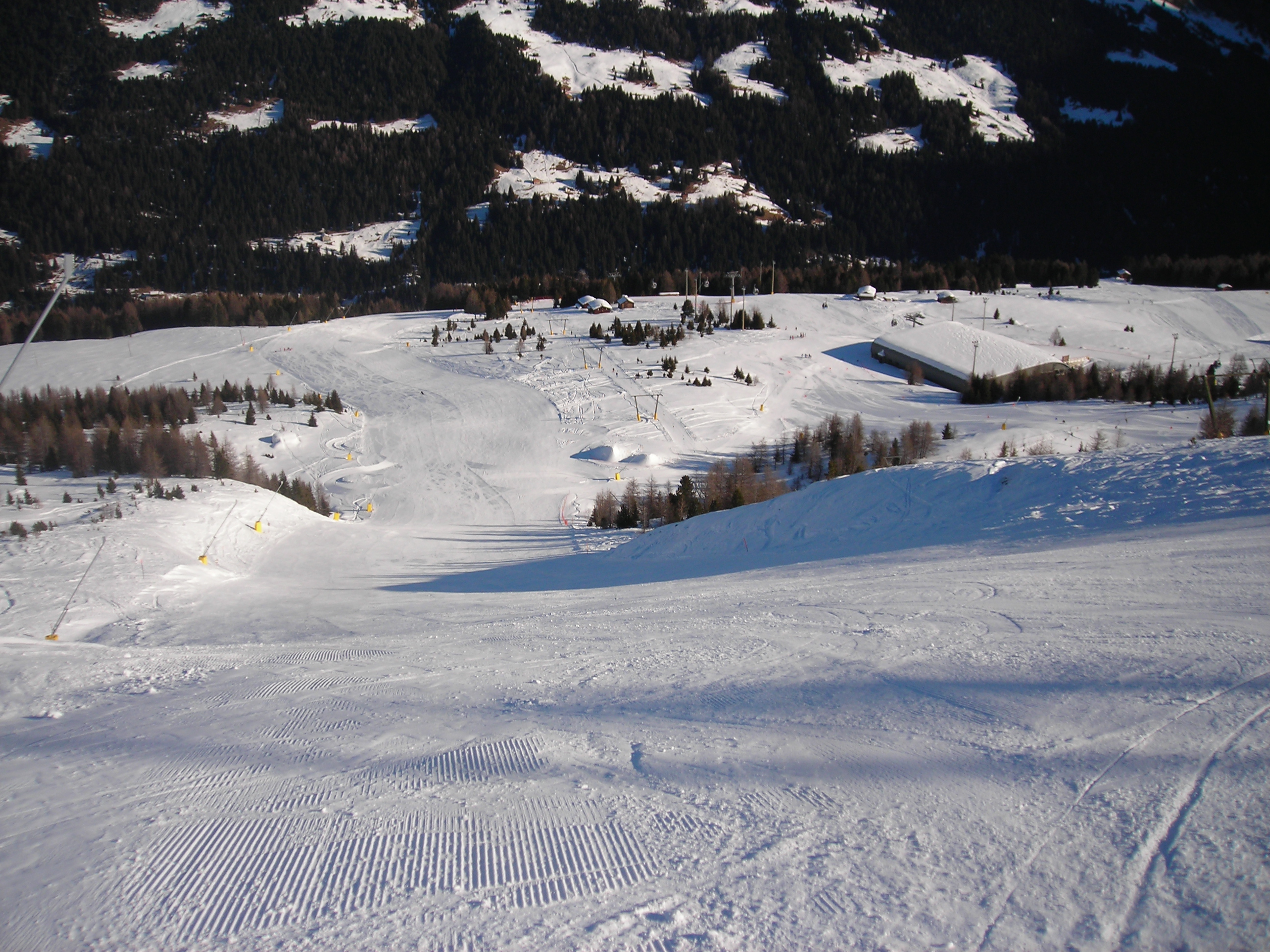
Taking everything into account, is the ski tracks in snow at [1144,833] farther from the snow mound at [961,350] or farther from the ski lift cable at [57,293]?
the snow mound at [961,350]

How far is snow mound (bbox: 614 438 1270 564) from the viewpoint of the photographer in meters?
8.36

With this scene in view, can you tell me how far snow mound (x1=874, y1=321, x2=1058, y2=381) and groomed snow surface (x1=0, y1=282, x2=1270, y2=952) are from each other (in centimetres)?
3182

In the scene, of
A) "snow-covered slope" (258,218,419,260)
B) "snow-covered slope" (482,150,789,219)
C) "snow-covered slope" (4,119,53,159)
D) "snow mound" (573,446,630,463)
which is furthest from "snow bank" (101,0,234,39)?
"snow mound" (573,446,630,463)

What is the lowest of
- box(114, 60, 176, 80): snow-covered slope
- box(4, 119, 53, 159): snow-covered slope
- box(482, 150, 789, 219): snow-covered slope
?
box(482, 150, 789, 219): snow-covered slope

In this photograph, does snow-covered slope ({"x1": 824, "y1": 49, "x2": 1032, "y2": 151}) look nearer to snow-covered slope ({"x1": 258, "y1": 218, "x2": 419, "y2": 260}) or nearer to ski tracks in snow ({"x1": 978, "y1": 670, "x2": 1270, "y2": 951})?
snow-covered slope ({"x1": 258, "y1": 218, "x2": 419, "y2": 260})

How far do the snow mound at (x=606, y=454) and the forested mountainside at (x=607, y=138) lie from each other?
137ft

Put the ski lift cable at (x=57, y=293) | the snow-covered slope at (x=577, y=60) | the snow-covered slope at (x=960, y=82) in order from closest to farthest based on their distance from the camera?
the ski lift cable at (x=57, y=293), the snow-covered slope at (x=960, y=82), the snow-covered slope at (x=577, y=60)

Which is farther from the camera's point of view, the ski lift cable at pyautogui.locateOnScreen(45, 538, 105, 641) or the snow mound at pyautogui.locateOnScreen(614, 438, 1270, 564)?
the snow mound at pyautogui.locateOnScreen(614, 438, 1270, 564)

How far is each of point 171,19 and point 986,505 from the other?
544ft

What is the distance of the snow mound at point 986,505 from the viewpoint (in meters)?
8.36

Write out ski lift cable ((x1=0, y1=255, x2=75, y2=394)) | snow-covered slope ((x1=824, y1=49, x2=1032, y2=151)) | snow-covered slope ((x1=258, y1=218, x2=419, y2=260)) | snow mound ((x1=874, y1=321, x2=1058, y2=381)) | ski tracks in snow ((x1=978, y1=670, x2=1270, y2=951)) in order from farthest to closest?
snow-covered slope ((x1=824, y1=49, x2=1032, y2=151))
snow-covered slope ((x1=258, y1=218, x2=419, y2=260))
snow mound ((x1=874, y1=321, x2=1058, y2=381))
ski lift cable ((x1=0, y1=255, x2=75, y2=394))
ski tracks in snow ((x1=978, y1=670, x2=1270, y2=951))

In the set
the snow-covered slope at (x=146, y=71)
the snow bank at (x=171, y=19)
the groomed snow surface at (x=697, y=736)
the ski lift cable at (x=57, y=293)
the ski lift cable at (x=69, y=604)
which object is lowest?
the ski lift cable at (x=69, y=604)

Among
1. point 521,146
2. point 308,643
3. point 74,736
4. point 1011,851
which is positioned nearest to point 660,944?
point 1011,851

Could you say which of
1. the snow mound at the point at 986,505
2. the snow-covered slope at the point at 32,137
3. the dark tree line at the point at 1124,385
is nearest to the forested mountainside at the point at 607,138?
the snow-covered slope at the point at 32,137
